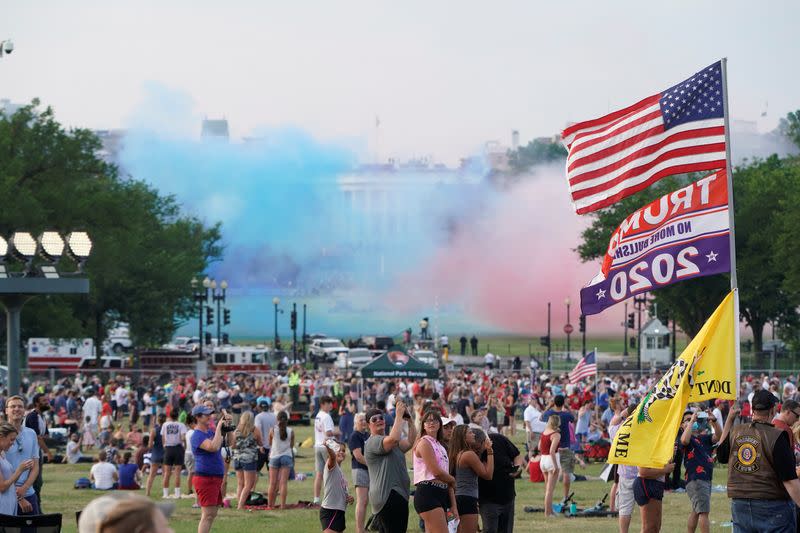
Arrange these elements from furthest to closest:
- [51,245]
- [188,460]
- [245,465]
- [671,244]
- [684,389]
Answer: [188,460] → [245,465] → [51,245] → [671,244] → [684,389]

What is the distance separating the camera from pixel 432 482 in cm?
1270

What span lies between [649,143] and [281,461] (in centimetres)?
939

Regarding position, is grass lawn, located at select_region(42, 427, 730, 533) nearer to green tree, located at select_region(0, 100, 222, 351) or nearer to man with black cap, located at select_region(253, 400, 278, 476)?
man with black cap, located at select_region(253, 400, 278, 476)

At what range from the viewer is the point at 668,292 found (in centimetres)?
7594

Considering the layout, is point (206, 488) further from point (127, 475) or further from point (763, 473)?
point (127, 475)

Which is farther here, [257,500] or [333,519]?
[257,500]

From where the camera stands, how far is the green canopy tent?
37.8m

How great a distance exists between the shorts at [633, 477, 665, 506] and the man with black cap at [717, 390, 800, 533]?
9.40 ft

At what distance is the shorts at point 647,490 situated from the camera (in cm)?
1379

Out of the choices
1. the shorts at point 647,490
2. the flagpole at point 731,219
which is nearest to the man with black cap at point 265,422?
the shorts at point 647,490

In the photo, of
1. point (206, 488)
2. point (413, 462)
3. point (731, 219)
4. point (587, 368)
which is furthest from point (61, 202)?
point (731, 219)

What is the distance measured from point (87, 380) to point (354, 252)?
100459 millimetres

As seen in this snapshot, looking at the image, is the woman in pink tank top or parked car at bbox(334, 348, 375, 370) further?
parked car at bbox(334, 348, 375, 370)

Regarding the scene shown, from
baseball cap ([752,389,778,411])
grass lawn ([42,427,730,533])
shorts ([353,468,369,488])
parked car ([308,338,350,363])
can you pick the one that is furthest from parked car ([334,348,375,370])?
baseball cap ([752,389,778,411])
